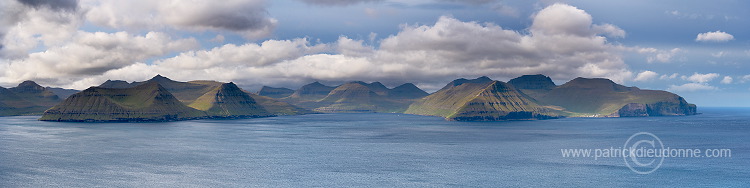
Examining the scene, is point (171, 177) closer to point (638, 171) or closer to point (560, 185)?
point (560, 185)

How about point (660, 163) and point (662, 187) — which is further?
point (660, 163)

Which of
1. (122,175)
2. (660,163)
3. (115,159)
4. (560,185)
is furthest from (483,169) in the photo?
(115,159)

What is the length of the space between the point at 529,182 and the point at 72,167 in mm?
147828

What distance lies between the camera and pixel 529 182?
152 m

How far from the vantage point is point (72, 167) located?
17662cm

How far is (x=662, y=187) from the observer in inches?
5625

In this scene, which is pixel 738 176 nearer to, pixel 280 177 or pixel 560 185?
pixel 560 185

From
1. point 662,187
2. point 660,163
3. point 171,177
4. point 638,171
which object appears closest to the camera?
point 662,187

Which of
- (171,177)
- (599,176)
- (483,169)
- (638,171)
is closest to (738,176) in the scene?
(638,171)

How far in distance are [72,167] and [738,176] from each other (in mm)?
211686

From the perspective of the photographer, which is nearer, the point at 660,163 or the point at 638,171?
the point at 638,171

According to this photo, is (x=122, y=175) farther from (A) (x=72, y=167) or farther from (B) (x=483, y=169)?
(B) (x=483, y=169)

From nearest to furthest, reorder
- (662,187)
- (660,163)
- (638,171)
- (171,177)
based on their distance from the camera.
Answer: (662,187)
(171,177)
(638,171)
(660,163)

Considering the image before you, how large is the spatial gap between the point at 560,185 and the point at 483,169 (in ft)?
108
